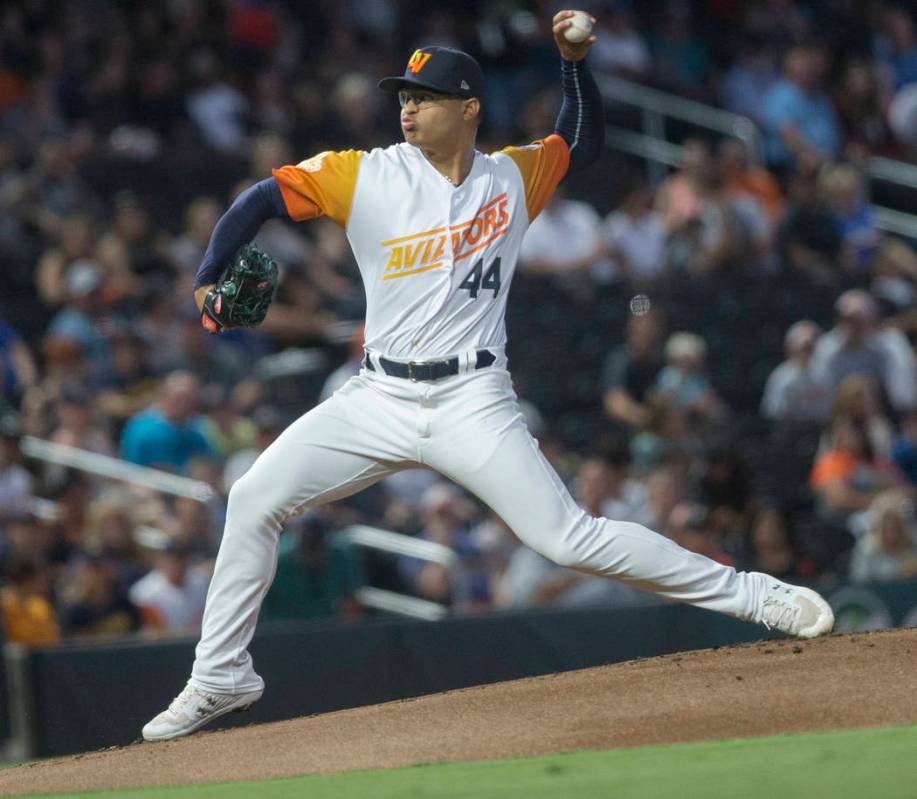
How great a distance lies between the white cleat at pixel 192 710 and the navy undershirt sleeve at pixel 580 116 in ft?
7.25

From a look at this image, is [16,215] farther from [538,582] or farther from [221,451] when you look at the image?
[538,582]

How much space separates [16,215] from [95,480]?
248 centimetres

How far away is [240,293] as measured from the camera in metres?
5.46

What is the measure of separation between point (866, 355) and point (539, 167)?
625cm

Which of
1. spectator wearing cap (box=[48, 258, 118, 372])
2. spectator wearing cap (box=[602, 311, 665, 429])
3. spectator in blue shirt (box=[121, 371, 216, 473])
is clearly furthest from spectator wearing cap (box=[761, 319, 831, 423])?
spectator wearing cap (box=[48, 258, 118, 372])

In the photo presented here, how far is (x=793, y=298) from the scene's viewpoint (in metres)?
12.6

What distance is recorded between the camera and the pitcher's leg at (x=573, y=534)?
17.7ft

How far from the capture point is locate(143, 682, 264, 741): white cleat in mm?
5738

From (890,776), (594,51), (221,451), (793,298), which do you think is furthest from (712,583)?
(594,51)

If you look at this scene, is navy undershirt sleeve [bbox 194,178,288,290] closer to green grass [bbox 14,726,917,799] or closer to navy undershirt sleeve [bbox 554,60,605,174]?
navy undershirt sleeve [bbox 554,60,605,174]

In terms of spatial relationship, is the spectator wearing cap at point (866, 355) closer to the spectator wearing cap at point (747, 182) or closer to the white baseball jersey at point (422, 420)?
the spectator wearing cap at point (747, 182)

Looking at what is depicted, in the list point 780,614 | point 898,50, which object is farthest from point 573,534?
point 898,50

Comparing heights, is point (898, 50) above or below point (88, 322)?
above

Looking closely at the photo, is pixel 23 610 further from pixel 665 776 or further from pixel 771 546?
pixel 665 776
